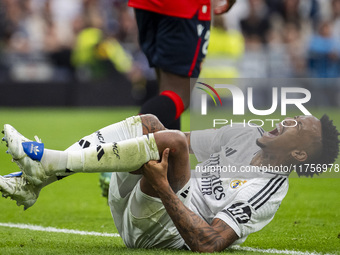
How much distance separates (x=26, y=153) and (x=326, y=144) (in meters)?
1.80

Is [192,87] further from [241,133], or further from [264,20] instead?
[264,20]

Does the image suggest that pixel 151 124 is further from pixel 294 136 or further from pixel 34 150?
pixel 294 136

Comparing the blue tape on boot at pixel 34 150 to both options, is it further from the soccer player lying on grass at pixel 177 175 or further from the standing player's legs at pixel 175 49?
the standing player's legs at pixel 175 49

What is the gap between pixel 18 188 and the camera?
11.9ft

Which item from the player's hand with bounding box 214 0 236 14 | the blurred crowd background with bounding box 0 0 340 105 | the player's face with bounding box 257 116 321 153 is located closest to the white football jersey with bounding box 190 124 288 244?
the player's face with bounding box 257 116 321 153

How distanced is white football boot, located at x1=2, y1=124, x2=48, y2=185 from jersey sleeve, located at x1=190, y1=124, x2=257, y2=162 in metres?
1.31

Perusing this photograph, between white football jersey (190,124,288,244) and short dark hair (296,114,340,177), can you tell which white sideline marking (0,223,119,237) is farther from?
short dark hair (296,114,340,177)

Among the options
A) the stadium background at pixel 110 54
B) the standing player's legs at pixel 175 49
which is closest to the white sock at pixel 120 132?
the standing player's legs at pixel 175 49

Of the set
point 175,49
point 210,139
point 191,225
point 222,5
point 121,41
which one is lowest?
point 121,41

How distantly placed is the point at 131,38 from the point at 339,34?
4669mm

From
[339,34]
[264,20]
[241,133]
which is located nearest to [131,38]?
[264,20]

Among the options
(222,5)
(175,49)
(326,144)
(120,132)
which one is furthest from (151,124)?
(222,5)

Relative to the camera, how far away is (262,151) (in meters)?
4.30

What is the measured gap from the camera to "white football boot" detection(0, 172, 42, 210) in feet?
11.8
